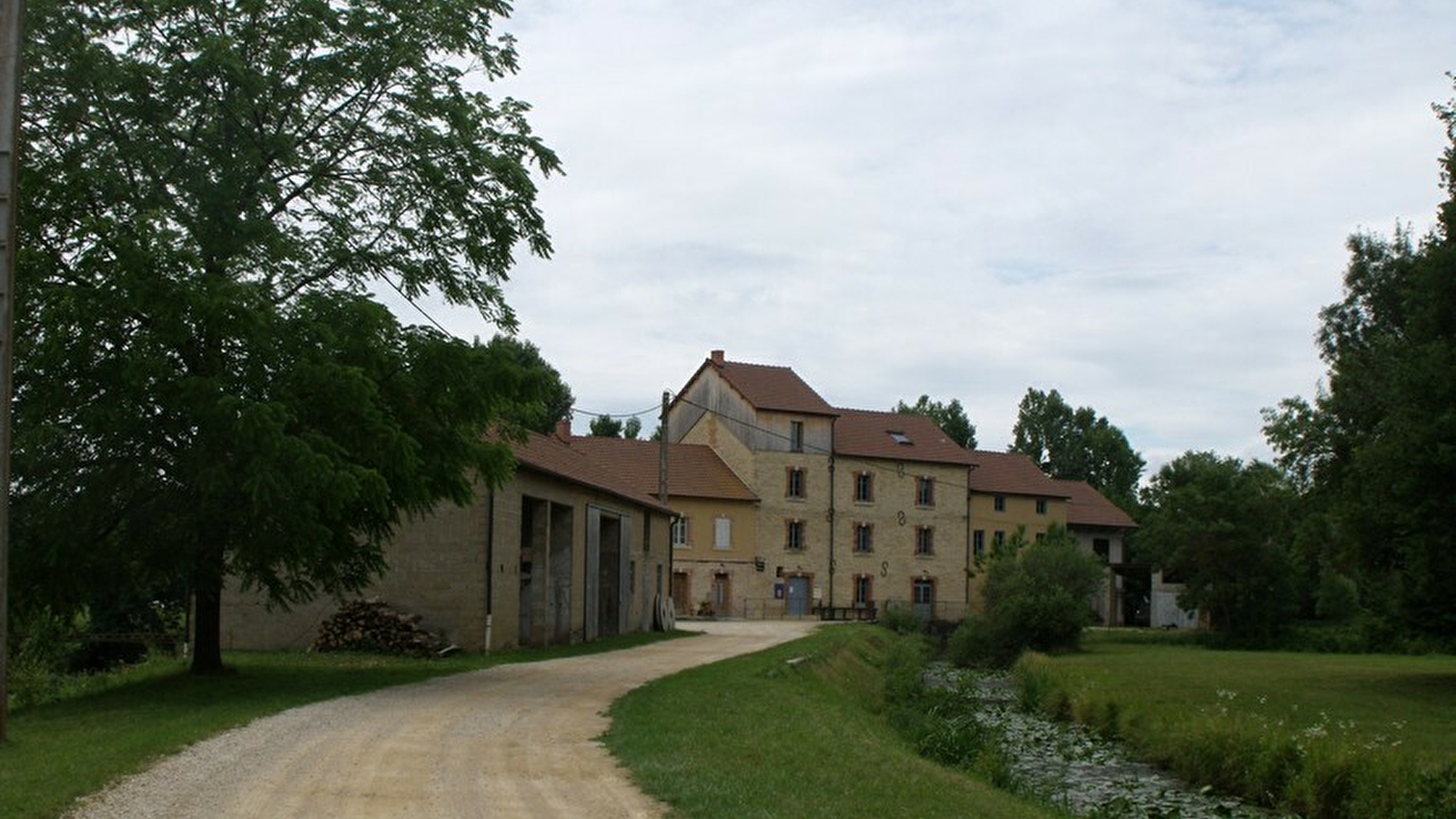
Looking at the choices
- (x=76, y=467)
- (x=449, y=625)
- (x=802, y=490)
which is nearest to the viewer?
(x=76, y=467)

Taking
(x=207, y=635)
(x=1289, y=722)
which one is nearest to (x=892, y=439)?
(x=1289, y=722)

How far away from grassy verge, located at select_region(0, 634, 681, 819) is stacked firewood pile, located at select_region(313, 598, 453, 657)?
64 cm

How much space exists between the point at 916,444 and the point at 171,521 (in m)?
57.1

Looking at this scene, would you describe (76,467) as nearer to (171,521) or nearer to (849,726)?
(171,521)

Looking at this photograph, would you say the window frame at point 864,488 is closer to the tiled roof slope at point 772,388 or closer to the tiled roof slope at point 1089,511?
the tiled roof slope at point 772,388

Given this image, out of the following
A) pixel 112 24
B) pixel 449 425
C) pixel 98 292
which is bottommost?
pixel 449 425

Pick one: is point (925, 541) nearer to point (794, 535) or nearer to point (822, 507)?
point (822, 507)

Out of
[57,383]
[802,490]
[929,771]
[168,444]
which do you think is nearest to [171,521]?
[168,444]

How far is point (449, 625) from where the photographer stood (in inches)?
1146

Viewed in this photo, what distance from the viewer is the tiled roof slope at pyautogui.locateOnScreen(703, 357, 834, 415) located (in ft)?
227

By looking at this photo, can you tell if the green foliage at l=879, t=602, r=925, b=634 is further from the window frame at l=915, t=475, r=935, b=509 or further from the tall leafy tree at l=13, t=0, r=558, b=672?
the tall leafy tree at l=13, t=0, r=558, b=672

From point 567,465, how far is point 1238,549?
35976 millimetres

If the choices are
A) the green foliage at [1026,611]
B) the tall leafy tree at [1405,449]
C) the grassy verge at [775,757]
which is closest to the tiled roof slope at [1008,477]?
the green foliage at [1026,611]

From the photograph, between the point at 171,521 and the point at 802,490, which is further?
the point at 802,490
